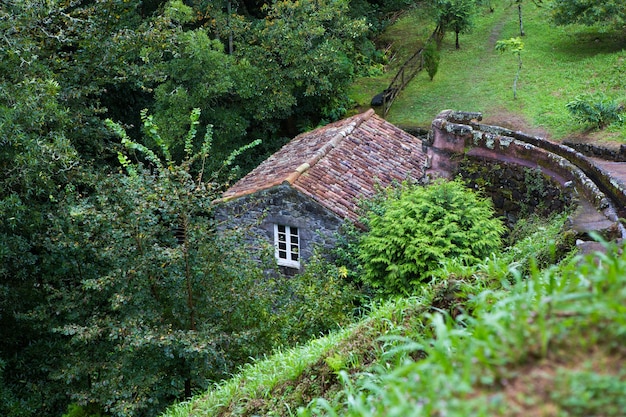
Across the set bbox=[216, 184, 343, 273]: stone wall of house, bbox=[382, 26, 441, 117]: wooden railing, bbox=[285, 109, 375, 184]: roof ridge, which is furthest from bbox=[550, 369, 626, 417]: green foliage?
bbox=[382, 26, 441, 117]: wooden railing

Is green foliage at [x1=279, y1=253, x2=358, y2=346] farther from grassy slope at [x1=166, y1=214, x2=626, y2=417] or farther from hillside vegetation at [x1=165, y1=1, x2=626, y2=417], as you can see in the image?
grassy slope at [x1=166, y1=214, x2=626, y2=417]

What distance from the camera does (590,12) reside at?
21266 mm

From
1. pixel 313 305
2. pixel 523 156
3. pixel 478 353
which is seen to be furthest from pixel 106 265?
pixel 478 353

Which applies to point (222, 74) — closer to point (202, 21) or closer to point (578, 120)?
point (202, 21)

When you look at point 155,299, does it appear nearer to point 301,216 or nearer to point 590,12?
point 301,216

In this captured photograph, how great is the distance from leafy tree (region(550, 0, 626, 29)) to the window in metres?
14.4

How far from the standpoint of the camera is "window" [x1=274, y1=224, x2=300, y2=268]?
13617 millimetres

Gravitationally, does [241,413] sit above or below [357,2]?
below

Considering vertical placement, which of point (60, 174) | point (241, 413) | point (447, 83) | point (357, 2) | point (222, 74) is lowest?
point (241, 413)

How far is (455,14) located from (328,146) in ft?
41.2

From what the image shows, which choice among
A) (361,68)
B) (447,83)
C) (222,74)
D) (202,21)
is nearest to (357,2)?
(361,68)

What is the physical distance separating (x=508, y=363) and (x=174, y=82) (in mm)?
16309

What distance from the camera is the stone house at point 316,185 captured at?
13055 millimetres

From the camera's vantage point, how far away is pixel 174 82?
700 inches
